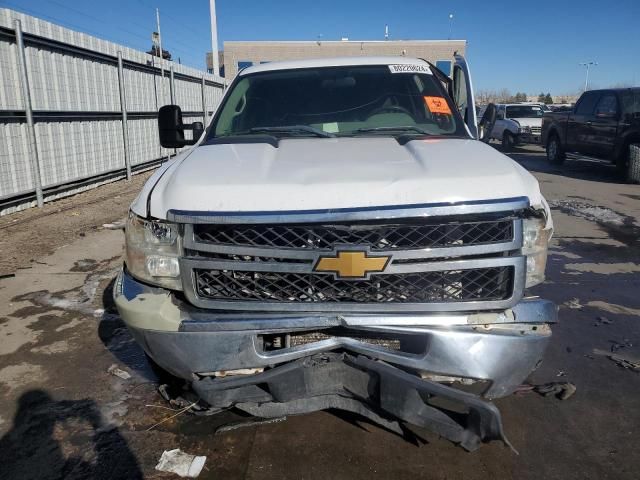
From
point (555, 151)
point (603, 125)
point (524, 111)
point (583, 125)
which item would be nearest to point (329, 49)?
point (524, 111)

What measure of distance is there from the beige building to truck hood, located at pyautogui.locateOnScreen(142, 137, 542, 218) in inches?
1532

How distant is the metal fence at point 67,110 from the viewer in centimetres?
729

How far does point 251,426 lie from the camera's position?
277cm

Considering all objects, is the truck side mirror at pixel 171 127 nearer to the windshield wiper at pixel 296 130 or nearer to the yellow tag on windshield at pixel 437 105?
the windshield wiper at pixel 296 130

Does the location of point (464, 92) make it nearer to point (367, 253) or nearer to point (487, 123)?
point (487, 123)

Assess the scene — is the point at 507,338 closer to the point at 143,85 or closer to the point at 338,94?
the point at 338,94

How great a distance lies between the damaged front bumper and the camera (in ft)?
6.92

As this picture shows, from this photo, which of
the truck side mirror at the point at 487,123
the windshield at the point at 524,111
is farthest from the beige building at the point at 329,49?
the truck side mirror at the point at 487,123

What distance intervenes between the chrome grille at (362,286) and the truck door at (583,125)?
40.6 ft

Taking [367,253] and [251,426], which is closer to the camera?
[367,253]

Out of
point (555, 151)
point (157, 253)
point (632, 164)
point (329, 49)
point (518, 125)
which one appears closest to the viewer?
point (157, 253)

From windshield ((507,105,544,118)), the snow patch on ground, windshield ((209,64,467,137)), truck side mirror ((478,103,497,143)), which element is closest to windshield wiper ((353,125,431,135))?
windshield ((209,64,467,137))

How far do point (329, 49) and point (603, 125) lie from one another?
31.2 meters

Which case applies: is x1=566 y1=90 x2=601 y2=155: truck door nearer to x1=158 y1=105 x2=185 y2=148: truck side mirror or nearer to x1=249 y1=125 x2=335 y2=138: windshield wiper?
x1=249 y1=125 x2=335 y2=138: windshield wiper
